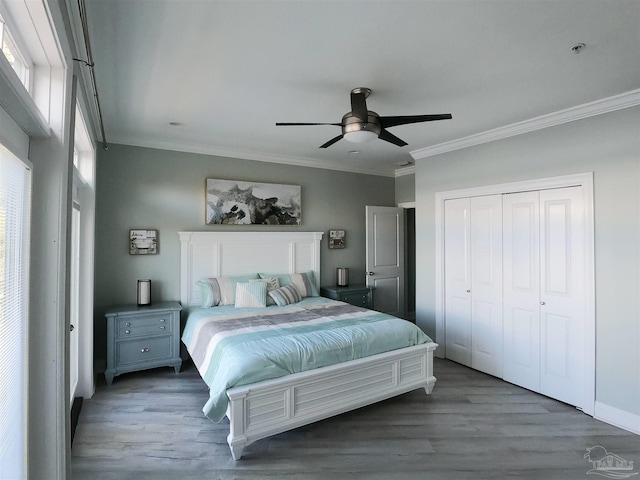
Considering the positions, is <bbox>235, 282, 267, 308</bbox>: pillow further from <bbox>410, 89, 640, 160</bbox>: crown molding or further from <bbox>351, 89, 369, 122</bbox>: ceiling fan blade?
<bbox>410, 89, 640, 160</bbox>: crown molding

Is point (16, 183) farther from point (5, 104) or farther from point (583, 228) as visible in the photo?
point (583, 228)

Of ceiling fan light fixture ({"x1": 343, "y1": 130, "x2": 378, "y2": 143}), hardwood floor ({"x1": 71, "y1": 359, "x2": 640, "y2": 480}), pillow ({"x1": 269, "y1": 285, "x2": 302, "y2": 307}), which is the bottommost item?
hardwood floor ({"x1": 71, "y1": 359, "x2": 640, "y2": 480})

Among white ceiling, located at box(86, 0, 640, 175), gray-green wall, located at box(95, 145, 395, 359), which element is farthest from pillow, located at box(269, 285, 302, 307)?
white ceiling, located at box(86, 0, 640, 175)

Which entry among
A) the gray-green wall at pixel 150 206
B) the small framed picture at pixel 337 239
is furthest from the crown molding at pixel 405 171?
the gray-green wall at pixel 150 206

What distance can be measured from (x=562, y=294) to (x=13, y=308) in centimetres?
388

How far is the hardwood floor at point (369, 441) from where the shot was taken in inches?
89.1

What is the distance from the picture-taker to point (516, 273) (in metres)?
3.57

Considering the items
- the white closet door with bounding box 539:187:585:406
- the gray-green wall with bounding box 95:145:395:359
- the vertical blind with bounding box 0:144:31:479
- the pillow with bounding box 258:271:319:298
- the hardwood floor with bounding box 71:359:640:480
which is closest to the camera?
the vertical blind with bounding box 0:144:31:479

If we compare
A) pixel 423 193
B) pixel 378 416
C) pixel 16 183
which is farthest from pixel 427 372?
pixel 16 183

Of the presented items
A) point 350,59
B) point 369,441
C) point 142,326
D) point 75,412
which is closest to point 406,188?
point 350,59

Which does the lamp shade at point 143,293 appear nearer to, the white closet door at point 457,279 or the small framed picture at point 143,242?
the small framed picture at point 143,242

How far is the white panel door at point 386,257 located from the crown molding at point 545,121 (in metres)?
1.28

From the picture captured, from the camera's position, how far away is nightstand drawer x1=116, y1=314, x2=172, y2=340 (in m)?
3.54

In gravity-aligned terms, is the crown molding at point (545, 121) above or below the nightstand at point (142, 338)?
above
